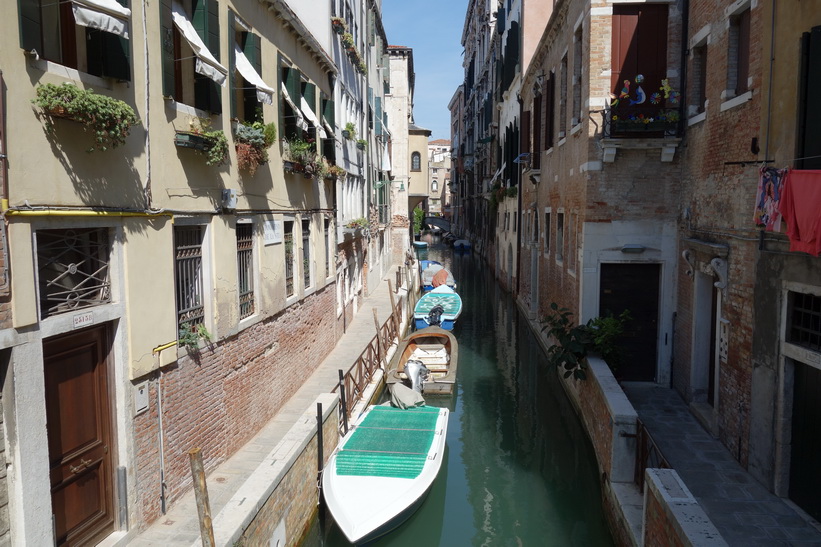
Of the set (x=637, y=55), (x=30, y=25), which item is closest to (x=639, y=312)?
(x=637, y=55)

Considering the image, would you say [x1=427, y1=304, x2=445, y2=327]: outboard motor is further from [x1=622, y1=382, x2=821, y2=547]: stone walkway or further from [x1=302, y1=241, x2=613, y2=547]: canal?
[x1=622, y1=382, x2=821, y2=547]: stone walkway

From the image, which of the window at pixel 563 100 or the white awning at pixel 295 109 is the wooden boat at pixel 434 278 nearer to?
the window at pixel 563 100

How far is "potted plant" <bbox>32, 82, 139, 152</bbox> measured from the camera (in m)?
4.27

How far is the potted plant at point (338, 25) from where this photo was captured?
44.6 ft

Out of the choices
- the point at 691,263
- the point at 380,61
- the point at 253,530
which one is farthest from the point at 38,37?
the point at 380,61

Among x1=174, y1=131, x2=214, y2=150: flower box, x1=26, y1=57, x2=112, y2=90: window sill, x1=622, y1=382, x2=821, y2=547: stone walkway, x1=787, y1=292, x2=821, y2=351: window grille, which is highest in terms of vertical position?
x1=26, y1=57, x2=112, y2=90: window sill

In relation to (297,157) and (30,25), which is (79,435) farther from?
(297,157)

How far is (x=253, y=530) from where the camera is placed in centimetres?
553

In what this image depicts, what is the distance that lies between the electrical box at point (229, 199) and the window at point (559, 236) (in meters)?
8.41

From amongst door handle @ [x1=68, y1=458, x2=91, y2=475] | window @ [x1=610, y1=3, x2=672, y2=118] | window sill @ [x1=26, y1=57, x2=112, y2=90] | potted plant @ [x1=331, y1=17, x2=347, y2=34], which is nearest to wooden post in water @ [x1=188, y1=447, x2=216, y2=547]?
door handle @ [x1=68, y1=458, x2=91, y2=475]

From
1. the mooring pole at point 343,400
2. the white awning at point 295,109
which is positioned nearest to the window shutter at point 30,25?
the white awning at point 295,109

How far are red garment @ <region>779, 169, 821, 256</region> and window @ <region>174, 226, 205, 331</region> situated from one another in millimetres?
5942

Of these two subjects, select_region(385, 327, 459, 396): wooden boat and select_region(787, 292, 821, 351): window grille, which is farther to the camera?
select_region(385, 327, 459, 396): wooden boat

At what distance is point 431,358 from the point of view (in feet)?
45.5
